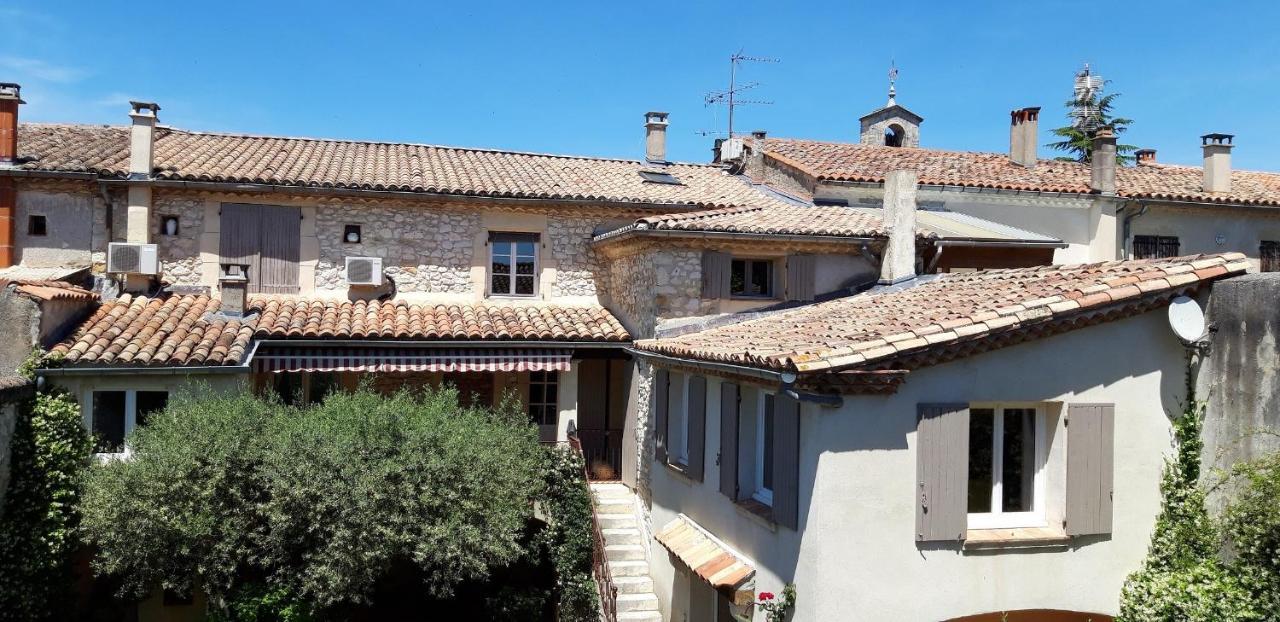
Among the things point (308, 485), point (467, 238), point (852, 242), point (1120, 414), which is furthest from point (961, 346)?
point (467, 238)

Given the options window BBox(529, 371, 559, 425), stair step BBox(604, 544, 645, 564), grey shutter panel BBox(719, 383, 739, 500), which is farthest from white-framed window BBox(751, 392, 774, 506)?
window BBox(529, 371, 559, 425)

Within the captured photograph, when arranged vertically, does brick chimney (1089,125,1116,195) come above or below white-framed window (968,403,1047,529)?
above

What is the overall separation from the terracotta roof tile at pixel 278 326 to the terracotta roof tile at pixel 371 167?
9.90 ft

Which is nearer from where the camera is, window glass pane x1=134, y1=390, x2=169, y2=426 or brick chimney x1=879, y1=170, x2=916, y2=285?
window glass pane x1=134, y1=390, x2=169, y2=426

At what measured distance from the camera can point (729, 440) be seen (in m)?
14.8

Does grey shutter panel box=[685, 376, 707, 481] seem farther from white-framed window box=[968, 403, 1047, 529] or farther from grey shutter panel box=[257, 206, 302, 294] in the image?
grey shutter panel box=[257, 206, 302, 294]

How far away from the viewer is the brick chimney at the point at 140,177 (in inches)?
826

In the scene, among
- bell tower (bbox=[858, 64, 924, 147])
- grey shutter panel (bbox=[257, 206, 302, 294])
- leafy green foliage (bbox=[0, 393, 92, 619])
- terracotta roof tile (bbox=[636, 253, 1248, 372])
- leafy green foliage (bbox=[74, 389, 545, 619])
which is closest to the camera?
terracotta roof tile (bbox=[636, 253, 1248, 372])

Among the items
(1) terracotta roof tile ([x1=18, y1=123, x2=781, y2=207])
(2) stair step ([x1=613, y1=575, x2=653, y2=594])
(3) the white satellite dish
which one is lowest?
(2) stair step ([x1=613, y1=575, x2=653, y2=594])

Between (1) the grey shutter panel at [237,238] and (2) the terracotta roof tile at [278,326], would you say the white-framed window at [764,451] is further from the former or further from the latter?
(1) the grey shutter panel at [237,238]

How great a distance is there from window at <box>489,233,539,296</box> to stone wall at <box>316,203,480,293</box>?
63 centimetres

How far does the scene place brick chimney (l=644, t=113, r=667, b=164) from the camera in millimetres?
28344

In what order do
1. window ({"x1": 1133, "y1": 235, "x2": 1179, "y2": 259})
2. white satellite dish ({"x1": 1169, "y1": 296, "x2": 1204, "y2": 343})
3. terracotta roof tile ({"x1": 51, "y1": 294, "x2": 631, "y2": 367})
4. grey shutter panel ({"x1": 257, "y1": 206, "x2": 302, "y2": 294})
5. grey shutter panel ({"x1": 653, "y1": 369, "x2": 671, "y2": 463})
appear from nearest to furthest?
white satellite dish ({"x1": 1169, "y1": 296, "x2": 1204, "y2": 343}) < terracotta roof tile ({"x1": 51, "y1": 294, "x2": 631, "y2": 367}) < grey shutter panel ({"x1": 653, "y1": 369, "x2": 671, "y2": 463}) < grey shutter panel ({"x1": 257, "y1": 206, "x2": 302, "y2": 294}) < window ({"x1": 1133, "y1": 235, "x2": 1179, "y2": 259})

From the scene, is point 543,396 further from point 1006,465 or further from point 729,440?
point 1006,465
